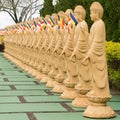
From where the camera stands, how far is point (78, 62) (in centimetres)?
787

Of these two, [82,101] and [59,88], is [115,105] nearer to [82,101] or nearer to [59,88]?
[82,101]

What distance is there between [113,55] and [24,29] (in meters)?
8.47

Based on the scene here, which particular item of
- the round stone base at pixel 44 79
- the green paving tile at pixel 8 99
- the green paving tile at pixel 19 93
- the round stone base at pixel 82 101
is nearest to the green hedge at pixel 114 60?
the green paving tile at pixel 19 93

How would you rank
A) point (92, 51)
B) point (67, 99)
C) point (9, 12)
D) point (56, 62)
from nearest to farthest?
point (92, 51) → point (67, 99) → point (56, 62) → point (9, 12)

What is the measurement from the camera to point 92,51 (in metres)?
6.98

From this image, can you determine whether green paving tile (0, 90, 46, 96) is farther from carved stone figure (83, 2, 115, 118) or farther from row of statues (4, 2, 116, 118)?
carved stone figure (83, 2, 115, 118)

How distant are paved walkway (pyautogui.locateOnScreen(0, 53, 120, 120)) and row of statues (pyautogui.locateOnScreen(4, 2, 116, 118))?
25cm

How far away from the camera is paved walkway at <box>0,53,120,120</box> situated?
7223mm

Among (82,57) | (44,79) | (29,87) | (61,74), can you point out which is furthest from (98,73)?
(44,79)

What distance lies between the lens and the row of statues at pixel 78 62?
23.0ft

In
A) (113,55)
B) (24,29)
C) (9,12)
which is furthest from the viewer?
(9,12)

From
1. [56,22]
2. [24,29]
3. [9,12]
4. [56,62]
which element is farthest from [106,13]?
[9,12]

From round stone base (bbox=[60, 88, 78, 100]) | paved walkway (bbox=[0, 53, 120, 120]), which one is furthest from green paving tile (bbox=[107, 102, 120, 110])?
round stone base (bbox=[60, 88, 78, 100])

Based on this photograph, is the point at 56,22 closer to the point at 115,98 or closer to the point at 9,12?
the point at 115,98
